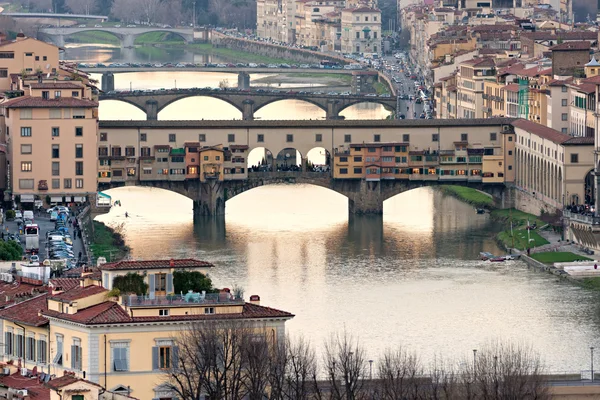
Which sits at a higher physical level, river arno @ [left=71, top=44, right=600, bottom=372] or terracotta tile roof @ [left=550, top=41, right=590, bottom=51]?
terracotta tile roof @ [left=550, top=41, right=590, bottom=51]

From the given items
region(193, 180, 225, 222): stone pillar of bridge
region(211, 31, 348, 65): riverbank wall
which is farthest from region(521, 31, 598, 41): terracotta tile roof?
region(211, 31, 348, 65): riverbank wall

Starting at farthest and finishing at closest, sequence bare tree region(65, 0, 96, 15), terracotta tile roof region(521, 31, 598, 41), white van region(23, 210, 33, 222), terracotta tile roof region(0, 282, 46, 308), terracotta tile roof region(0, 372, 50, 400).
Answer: bare tree region(65, 0, 96, 15) → terracotta tile roof region(521, 31, 598, 41) → white van region(23, 210, 33, 222) → terracotta tile roof region(0, 282, 46, 308) → terracotta tile roof region(0, 372, 50, 400)

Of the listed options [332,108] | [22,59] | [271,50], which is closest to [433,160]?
[22,59]

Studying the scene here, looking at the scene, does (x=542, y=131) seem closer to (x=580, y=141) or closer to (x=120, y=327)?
(x=580, y=141)

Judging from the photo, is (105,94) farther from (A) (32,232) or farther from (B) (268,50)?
(B) (268,50)

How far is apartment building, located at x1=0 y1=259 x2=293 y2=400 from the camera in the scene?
30.8 metres

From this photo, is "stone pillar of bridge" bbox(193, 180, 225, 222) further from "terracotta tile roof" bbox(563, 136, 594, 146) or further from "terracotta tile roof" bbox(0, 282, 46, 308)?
"terracotta tile roof" bbox(0, 282, 46, 308)

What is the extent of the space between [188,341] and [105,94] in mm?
68022

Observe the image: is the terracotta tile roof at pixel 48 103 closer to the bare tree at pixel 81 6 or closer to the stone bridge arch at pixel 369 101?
the stone bridge arch at pixel 369 101

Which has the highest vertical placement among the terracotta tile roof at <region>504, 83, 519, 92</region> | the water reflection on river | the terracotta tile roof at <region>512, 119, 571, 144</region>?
the terracotta tile roof at <region>504, 83, 519, 92</region>

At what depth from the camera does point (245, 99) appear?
10212cm

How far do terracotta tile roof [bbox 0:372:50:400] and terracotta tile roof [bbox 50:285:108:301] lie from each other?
1481 millimetres

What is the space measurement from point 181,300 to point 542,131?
39813 millimetres

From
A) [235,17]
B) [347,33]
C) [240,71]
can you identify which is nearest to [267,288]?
[240,71]
